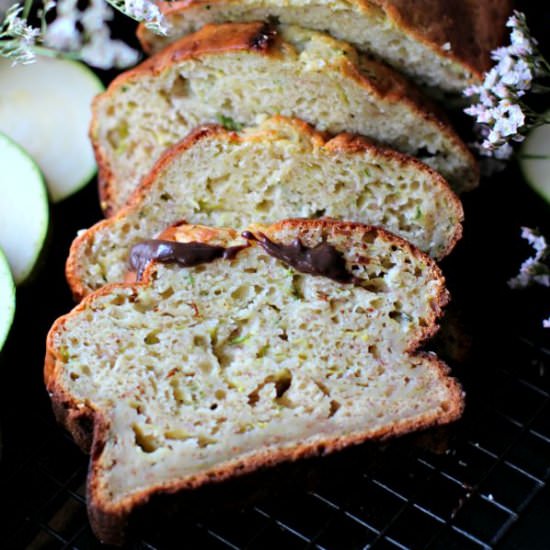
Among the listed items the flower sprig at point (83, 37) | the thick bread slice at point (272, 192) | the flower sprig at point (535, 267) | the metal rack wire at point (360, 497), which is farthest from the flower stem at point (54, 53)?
the flower sprig at point (535, 267)

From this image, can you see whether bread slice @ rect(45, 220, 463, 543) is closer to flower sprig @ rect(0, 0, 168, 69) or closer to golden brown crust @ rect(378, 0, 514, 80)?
golden brown crust @ rect(378, 0, 514, 80)

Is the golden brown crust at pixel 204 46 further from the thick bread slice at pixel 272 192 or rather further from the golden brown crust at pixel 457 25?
the golden brown crust at pixel 457 25

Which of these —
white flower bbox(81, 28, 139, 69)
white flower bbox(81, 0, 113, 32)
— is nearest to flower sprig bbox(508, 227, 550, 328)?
white flower bbox(81, 28, 139, 69)

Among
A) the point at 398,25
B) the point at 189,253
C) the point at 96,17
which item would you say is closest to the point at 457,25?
the point at 398,25

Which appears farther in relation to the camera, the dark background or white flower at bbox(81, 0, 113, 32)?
white flower at bbox(81, 0, 113, 32)

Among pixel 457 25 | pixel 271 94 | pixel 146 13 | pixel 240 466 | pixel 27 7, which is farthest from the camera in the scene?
pixel 27 7

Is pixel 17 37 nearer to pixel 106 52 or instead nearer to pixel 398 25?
pixel 106 52
